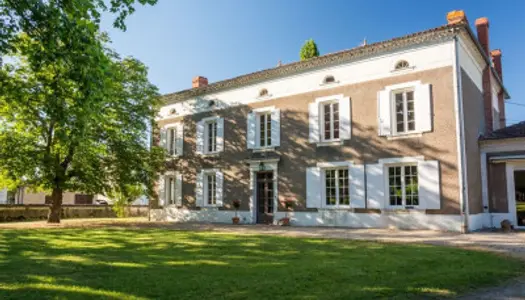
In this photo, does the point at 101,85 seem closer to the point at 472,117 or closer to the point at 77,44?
the point at 77,44

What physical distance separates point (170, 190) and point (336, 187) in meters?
10.2

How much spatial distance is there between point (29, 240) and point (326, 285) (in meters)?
8.96

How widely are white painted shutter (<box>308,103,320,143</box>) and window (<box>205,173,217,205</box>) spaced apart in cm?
593

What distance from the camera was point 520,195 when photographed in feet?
47.4

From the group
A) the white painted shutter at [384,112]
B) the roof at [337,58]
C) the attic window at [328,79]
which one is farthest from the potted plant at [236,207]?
the white painted shutter at [384,112]

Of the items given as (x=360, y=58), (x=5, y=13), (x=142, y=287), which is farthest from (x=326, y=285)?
(x=360, y=58)

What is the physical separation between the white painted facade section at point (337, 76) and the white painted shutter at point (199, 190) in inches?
137

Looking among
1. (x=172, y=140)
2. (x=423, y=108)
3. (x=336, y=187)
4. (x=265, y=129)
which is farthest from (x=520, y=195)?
(x=172, y=140)

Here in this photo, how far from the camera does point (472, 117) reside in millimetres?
15047

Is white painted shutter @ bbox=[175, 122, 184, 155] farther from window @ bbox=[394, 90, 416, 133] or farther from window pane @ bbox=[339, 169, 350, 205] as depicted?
window @ bbox=[394, 90, 416, 133]

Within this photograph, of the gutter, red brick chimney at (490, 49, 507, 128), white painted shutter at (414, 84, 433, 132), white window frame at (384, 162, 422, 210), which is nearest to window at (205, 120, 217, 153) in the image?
white window frame at (384, 162, 422, 210)

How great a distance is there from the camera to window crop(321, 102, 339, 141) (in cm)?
1641

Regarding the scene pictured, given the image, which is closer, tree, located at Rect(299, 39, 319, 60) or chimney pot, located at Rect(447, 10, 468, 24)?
chimney pot, located at Rect(447, 10, 468, 24)

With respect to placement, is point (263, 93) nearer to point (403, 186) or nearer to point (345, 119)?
point (345, 119)
